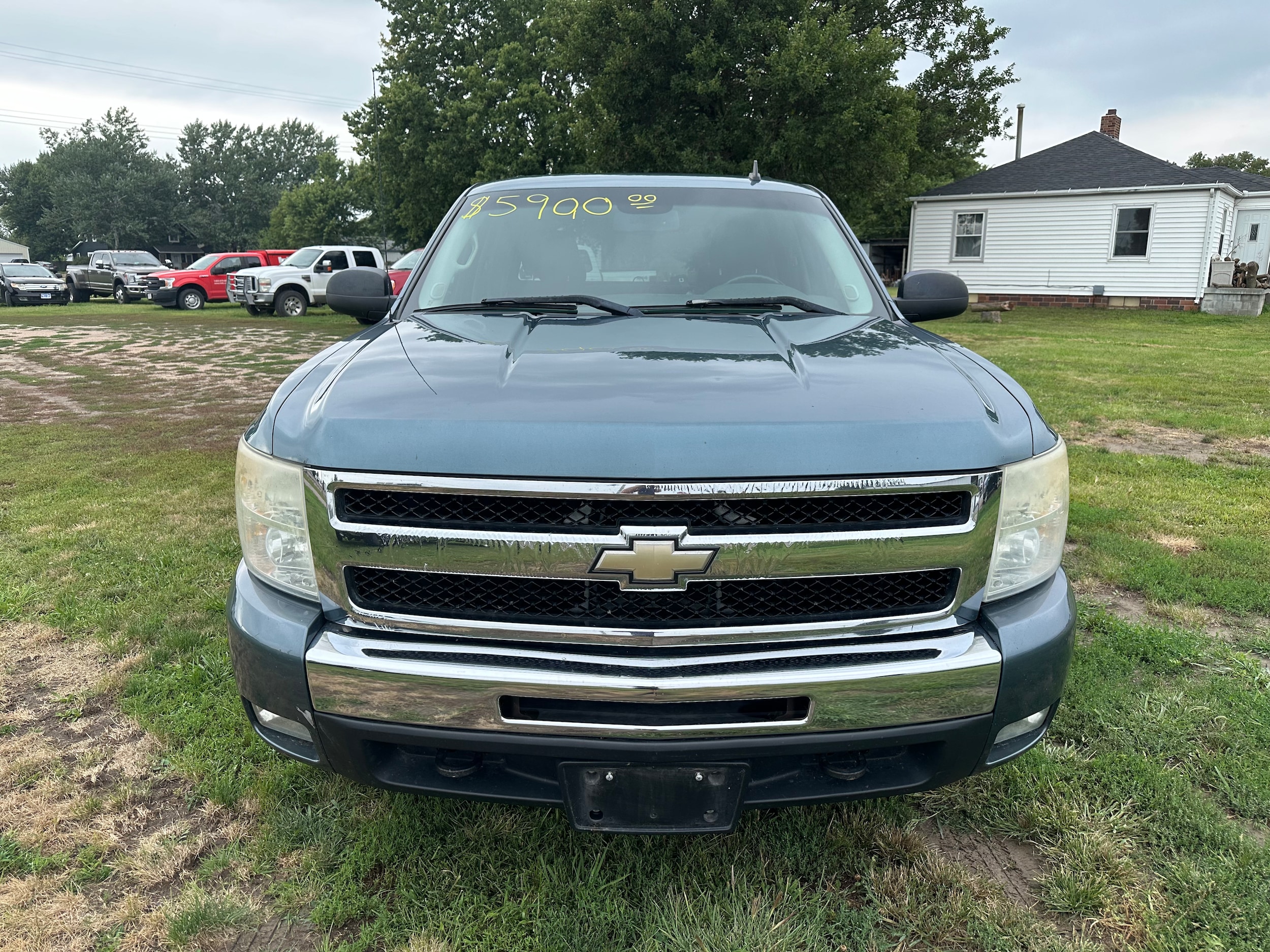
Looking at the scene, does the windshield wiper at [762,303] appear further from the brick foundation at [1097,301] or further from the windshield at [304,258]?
the brick foundation at [1097,301]

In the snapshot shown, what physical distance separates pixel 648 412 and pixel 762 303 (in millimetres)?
1183

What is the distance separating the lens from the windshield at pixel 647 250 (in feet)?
9.61

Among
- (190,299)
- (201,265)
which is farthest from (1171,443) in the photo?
(201,265)

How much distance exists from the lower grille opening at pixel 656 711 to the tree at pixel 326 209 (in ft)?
194

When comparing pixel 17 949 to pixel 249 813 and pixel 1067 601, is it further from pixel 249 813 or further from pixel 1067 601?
pixel 1067 601

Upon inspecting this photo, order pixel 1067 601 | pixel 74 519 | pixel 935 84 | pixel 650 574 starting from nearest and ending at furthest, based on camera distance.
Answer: pixel 650 574, pixel 1067 601, pixel 74 519, pixel 935 84

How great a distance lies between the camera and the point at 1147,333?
16.7 m

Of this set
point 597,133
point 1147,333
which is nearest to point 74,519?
point 597,133

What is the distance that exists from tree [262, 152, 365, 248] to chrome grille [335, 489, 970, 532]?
2315 inches

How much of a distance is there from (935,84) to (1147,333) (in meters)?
15.4

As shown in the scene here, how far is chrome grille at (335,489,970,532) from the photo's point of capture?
5.42 feet

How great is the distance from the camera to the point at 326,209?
56219mm

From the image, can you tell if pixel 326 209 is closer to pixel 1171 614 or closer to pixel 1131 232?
pixel 1131 232

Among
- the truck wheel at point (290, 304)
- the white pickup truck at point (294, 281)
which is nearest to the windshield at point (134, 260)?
the white pickup truck at point (294, 281)
